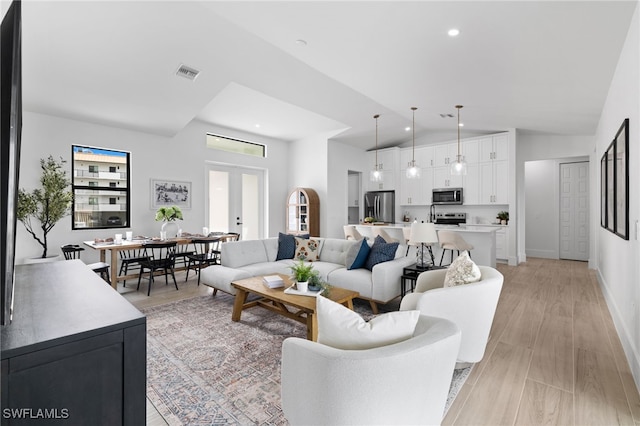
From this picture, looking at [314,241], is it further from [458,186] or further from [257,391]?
[458,186]

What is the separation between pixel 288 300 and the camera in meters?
2.78

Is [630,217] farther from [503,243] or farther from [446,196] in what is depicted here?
[446,196]

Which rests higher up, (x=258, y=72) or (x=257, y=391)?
(x=258, y=72)

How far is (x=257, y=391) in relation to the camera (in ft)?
6.79

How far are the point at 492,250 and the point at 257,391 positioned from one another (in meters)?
4.54

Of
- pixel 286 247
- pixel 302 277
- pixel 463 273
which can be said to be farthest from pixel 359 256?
pixel 463 273

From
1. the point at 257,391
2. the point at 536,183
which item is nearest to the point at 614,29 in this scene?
the point at 257,391

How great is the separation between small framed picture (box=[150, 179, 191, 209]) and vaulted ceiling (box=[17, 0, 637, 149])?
0.98 metres

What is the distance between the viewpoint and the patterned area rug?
1.88 metres

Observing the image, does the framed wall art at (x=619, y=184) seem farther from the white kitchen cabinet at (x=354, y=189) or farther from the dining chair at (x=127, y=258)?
the dining chair at (x=127, y=258)

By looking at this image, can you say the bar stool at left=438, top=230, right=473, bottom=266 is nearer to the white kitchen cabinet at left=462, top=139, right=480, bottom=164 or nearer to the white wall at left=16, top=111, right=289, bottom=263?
the white kitchen cabinet at left=462, top=139, right=480, bottom=164

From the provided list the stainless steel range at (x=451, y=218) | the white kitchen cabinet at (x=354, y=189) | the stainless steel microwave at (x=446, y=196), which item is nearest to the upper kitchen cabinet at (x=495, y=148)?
the stainless steel microwave at (x=446, y=196)

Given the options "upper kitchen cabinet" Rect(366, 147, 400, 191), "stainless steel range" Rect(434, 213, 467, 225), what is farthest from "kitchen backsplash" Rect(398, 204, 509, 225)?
"upper kitchen cabinet" Rect(366, 147, 400, 191)

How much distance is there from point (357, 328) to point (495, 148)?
22.0ft
